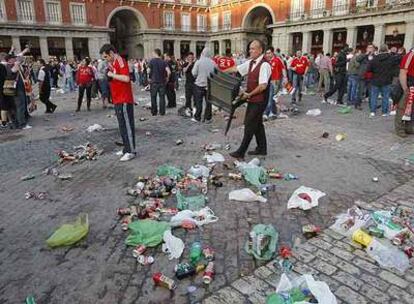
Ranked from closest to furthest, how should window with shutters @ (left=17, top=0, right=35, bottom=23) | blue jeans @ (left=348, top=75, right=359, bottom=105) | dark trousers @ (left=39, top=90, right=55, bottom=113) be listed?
blue jeans @ (left=348, top=75, right=359, bottom=105) < dark trousers @ (left=39, top=90, right=55, bottom=113) < window with shutters @ (left=17, top=0, right=35, bottom=23)

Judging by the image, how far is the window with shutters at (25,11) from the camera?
33438 millimetres

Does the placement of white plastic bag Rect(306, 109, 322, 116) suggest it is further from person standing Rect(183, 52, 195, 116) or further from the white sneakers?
the white sneakers

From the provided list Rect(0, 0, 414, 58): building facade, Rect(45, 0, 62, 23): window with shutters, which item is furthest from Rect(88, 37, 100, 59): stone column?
Rect(45, 0, 62, 23): window with shutters

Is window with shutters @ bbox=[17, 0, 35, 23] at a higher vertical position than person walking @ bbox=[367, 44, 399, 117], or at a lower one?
higher

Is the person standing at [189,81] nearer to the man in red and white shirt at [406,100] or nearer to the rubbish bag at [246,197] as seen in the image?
the man in red and white shirt at [406,100]

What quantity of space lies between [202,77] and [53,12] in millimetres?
33160

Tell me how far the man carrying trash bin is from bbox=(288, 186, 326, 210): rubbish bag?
5.54ft

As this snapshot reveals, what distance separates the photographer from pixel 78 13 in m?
37.1

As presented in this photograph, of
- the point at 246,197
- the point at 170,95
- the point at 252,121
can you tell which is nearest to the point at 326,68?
the point at 170,95

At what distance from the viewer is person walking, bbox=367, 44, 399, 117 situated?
9406 mm

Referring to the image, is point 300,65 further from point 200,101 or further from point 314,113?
point 200,101

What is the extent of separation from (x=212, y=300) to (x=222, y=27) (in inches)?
1872

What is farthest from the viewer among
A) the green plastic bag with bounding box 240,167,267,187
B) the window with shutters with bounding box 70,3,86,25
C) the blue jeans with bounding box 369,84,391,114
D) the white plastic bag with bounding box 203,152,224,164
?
the window with shutters with bounding box 70,3,86,25

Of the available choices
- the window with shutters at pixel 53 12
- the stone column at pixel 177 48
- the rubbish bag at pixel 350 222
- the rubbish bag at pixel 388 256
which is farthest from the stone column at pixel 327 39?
the rubbish bag at pixel 388 256
